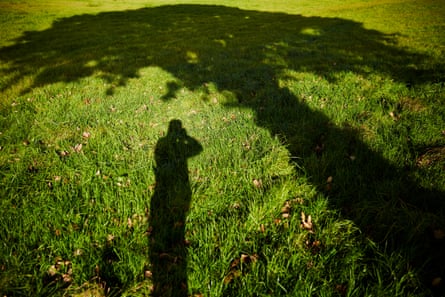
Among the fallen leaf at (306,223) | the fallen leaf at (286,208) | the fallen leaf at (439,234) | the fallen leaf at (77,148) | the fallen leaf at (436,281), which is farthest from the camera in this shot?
the fallen leaf at (77,148)

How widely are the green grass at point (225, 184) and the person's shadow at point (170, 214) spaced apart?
0.01 meters

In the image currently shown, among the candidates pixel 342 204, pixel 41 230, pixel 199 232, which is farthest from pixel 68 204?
pixel 342 204

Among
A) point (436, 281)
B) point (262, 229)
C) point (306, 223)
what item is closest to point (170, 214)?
point (262, 229)

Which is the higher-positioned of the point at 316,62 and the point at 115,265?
the point at 316,62

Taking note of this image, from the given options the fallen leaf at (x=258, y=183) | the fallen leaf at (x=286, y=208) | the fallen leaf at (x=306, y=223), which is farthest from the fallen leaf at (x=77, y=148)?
the fallen leaf at (x=306, y=223)

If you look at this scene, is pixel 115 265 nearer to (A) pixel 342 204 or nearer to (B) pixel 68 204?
(B) pixel 68 204

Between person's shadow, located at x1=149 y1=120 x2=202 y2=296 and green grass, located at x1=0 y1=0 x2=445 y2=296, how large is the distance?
1cm

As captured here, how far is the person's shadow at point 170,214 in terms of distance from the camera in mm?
1512

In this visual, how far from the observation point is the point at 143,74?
18.8 feet

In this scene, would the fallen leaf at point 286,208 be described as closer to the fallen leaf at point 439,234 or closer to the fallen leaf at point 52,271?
the fallen leaf at point 439,234

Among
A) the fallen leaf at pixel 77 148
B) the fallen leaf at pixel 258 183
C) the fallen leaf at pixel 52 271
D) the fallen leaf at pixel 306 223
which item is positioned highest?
the fallen leaf at pixel 77 148

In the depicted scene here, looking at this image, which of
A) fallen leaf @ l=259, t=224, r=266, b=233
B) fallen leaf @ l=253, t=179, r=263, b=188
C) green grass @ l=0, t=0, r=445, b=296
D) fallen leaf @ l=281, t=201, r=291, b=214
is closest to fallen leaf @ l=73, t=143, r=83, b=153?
green grass @ l=0, t=0, r=445, b=296

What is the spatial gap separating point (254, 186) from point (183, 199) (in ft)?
2.35

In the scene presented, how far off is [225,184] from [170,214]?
2.01 ft
